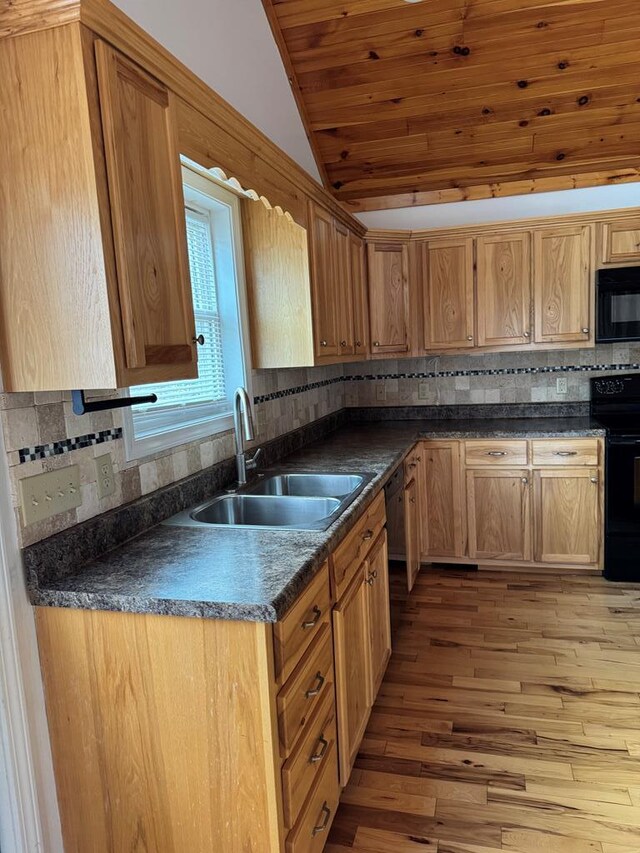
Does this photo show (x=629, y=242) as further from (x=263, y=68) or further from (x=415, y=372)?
(x=263, y=68)

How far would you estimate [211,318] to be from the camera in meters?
2.58

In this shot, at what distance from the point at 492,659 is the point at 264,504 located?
4.36 feet

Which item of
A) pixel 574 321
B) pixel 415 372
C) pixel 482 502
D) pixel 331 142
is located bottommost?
pixel 482 502

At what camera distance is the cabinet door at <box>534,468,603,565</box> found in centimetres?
346

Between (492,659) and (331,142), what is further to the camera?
(331,142)

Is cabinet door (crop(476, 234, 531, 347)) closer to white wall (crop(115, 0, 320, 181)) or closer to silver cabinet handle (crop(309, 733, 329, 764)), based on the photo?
white wall (crop(115, 0, 320, 181))

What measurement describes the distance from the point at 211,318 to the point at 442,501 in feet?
6.30

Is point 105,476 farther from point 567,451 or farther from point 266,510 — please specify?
point 567,451

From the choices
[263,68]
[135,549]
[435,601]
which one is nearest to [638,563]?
[435,601]

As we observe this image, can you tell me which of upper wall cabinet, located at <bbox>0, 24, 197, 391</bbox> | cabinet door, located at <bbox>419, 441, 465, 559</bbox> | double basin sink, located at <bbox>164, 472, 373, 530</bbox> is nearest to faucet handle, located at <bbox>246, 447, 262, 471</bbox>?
double basin sink, located at <bbox>164, 472, 373, 530</bbox>

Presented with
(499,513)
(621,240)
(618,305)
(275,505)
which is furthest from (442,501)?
(621,240)

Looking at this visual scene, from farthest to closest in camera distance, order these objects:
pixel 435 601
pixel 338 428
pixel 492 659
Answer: pixel 338 428 → pixel 435 601 → pixel 492 659

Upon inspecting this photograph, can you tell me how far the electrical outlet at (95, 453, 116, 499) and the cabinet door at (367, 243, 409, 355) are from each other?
2419 millimetres

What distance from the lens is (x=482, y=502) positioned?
11.9 feet
